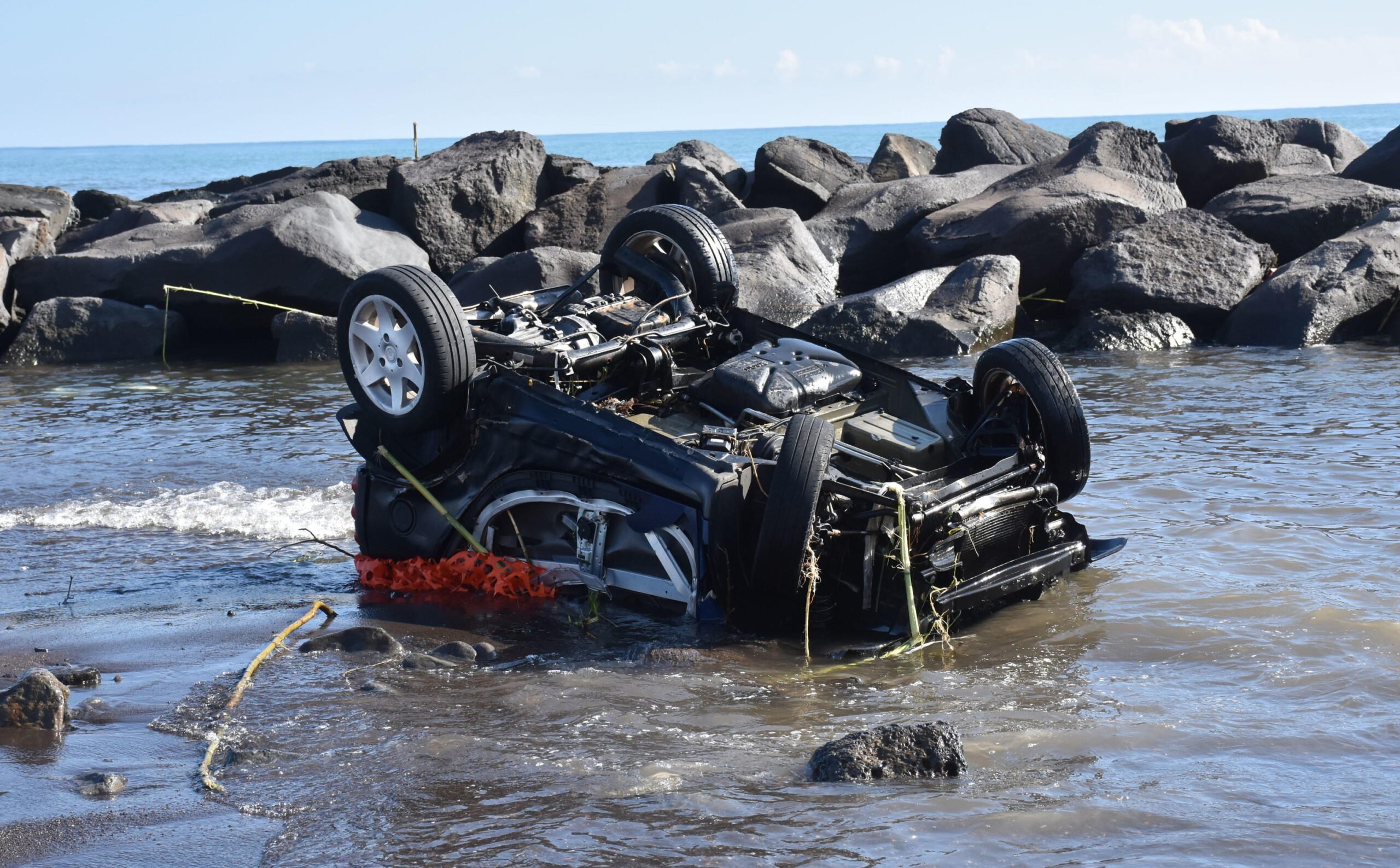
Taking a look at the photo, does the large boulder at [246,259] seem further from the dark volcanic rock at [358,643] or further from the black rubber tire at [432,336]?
the dark volcanic rock at [358,643]

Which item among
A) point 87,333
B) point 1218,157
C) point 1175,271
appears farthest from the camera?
point 1218,157

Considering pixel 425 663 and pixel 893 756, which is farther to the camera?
pixel 425 663

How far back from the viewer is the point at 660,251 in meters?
8.18

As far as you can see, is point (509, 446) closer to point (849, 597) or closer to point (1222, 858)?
point (849, 597)

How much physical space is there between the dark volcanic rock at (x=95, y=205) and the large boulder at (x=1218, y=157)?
65.4 feet

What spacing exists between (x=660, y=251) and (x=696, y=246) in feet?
1.52

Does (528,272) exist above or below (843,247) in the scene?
below

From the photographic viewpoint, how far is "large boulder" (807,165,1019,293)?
58.5 feet

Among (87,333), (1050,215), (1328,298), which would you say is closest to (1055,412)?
(1328,298)

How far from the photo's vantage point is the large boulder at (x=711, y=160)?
23.4 m

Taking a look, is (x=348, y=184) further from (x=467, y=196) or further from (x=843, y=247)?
(x=843, y=247)

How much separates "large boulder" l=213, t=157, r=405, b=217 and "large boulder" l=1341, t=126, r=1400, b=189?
569 inches

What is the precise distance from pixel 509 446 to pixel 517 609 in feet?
2.79

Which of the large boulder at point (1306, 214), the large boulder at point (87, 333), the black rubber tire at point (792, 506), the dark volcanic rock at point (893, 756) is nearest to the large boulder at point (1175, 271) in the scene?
the large boulder at point (1306, 214)
